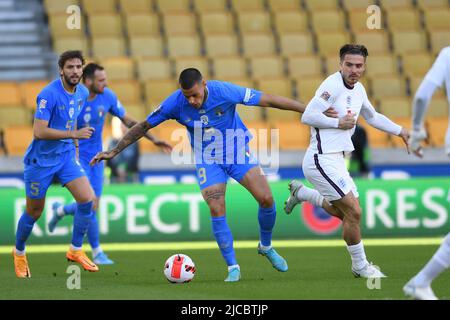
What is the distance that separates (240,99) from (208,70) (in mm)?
11331

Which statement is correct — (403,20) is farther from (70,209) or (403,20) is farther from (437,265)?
(437,265)

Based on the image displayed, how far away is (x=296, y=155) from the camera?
19.4 metres

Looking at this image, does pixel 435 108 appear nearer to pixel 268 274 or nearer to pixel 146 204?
pixel 146 204

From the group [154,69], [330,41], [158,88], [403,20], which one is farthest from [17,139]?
[403,20]

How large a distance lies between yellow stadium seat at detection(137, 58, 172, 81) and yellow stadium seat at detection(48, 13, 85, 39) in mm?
1595

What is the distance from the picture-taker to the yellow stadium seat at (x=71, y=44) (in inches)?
889

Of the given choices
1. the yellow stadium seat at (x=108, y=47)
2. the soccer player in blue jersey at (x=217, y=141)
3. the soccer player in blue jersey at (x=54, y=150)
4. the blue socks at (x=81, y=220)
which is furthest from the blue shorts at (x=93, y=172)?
the yellow stadium seat at (x=108, y=47)

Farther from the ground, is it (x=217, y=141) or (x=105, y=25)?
(x=105, y=25)

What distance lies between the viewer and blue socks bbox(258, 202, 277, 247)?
11133mm

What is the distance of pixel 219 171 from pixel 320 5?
13.8 m

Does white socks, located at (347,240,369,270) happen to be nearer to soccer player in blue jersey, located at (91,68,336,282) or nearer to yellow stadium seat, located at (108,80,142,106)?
soccer player in blue jersey, located at (91,68,336,282)

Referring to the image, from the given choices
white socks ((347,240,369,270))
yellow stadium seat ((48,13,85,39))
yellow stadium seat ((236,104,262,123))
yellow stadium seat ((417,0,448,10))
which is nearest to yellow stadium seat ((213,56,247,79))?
yellow stadium seat ((236,104,262,123))

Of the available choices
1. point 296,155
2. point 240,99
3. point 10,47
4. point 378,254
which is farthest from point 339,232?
point 10,47

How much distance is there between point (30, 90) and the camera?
21531 millimetres
